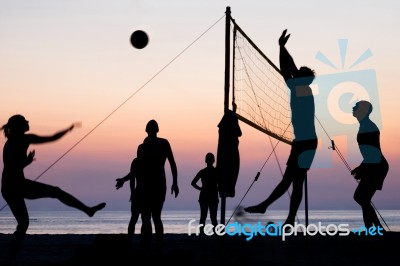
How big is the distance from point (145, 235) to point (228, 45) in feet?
9.66

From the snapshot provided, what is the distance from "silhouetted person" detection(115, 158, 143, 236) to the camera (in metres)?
9.76

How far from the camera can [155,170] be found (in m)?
9.45

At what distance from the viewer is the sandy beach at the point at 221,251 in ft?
22.5

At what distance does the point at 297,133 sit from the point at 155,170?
6.60ft

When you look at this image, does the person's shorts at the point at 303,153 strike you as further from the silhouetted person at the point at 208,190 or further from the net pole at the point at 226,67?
the silhouetted person at the point at 208,190

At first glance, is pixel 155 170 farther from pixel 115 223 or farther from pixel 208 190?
pixel 115 223

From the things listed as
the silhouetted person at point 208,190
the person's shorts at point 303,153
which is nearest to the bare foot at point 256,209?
the person's shorts at point 303,153

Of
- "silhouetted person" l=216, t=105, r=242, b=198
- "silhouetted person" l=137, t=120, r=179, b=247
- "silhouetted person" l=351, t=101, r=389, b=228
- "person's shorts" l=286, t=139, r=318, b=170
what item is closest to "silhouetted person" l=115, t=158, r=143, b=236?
"silhouetted person" l=137, t=120, r=179, b=247

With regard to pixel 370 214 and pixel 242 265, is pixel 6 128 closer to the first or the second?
pixel 242 265

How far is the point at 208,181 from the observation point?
12828 mm

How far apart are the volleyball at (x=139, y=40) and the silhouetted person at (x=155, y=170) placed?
2.83m

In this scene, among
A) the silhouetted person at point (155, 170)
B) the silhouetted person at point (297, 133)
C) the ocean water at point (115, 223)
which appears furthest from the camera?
the ocean water at point (115, 223)

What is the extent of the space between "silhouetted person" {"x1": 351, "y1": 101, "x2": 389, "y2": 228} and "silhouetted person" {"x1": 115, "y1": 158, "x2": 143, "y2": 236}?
9.83ft

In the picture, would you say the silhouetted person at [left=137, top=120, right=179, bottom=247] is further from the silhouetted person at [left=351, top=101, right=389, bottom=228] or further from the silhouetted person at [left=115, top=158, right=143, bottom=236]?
the silhouetted person at [left=351, top=101, right=389, bottom=228]
